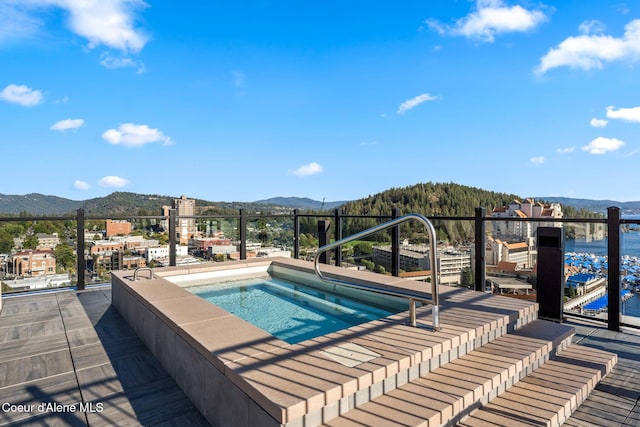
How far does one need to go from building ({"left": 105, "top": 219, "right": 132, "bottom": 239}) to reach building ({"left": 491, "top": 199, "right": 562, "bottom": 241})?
17.5 ft

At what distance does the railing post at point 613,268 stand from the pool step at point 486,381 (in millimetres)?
758

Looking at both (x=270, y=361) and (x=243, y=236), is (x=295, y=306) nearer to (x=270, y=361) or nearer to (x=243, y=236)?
(x=270, y=361)

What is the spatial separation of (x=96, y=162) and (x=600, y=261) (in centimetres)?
2461

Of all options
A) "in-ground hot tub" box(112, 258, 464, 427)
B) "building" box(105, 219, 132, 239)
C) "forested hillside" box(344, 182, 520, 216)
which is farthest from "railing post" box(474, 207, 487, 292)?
"building" box(105, 219, 132, 239)

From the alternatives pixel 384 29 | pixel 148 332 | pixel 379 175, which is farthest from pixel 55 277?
pixel 379 175

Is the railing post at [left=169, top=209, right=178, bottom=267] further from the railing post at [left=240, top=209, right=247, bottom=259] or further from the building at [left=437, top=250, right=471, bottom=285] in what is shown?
the building at [left=437, top=250, right=471, bottom=285]

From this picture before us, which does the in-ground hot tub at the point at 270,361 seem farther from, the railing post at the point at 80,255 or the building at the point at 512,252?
the railing post at the point at 80,255

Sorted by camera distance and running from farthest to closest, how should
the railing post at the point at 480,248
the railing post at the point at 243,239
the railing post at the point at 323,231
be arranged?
the railing post at the point at 243,239
the railing post at the point at 323,231
the railing post at the point at 480,248

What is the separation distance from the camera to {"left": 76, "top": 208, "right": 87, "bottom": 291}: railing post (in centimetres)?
537

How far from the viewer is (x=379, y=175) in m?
21.5

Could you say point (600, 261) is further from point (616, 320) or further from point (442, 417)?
point (442, 417)

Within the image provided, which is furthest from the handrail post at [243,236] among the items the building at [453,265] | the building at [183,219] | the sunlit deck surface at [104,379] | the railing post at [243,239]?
the building at [453,265]

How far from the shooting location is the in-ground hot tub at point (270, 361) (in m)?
1.66

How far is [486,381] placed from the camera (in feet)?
6.81
